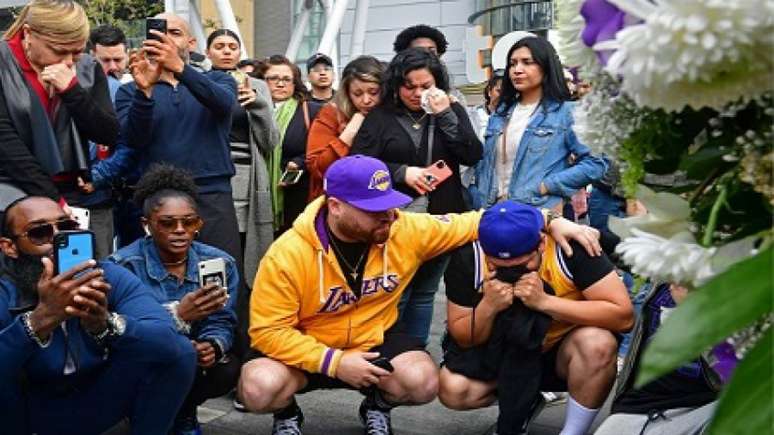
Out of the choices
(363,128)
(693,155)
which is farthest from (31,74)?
(693,155)

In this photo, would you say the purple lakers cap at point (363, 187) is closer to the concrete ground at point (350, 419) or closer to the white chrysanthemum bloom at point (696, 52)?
the concrete ground at point (350, 419)

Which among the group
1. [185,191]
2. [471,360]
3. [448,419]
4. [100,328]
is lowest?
[448,419]

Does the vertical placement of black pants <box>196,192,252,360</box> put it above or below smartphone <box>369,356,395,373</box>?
above

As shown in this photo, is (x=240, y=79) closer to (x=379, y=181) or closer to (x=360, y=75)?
(x=360, y=75)

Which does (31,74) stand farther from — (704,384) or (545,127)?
(704,384)

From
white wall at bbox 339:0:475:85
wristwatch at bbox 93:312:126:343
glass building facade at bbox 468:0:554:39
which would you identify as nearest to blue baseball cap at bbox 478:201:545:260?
wristwatch at bbox 93:312:126:343

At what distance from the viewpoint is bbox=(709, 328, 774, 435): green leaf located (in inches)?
34.6

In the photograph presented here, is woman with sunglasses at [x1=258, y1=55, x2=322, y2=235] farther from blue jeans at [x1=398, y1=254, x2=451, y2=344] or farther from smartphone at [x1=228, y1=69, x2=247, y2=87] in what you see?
blue jeans at [x1=398, y1=254, x2=451, y2=344]

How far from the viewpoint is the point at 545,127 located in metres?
4.34

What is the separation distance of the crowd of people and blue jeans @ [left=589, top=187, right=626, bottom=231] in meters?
0.70

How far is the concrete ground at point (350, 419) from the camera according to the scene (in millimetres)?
4148

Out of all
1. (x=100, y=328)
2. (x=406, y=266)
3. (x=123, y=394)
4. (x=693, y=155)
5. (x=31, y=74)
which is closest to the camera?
(x=693, y=155)

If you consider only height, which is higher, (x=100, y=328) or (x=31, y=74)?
(x=31, y=74)

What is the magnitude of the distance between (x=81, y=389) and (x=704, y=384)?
1.98 m
